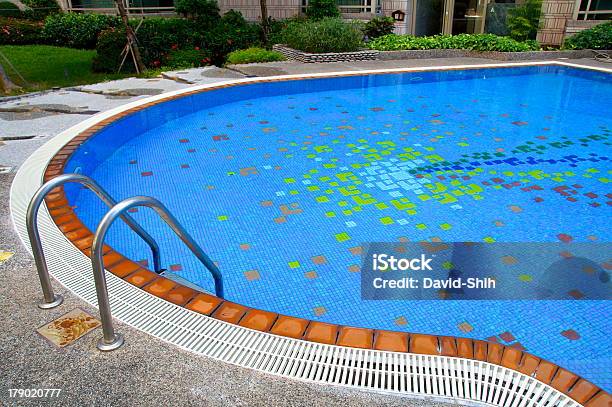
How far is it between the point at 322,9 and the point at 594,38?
371 inches

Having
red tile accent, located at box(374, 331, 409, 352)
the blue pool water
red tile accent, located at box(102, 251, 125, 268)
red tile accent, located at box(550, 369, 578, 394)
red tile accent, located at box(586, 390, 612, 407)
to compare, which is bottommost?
the blue pool water

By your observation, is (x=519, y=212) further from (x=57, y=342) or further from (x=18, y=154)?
(x=18, y=154)

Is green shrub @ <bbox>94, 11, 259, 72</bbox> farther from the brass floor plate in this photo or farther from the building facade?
the brass floor plate

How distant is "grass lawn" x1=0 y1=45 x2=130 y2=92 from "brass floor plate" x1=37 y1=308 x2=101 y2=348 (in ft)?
31.8

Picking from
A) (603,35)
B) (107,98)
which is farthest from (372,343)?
(603,35)

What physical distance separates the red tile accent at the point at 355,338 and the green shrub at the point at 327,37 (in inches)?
470

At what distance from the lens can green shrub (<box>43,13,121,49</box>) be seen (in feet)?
58.6

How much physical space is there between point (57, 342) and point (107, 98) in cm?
701

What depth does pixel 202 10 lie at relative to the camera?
59.4ft

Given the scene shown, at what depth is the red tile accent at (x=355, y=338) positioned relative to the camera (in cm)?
244

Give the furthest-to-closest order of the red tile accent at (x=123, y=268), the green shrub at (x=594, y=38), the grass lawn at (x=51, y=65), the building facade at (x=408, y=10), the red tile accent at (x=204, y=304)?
the building facade at (x=408, y=10) → the green shrub at (x=594, y=38) → the grass lawn at (x=51, y=65) → the red tile accent at (x=123, y=268) → the red tile accent at (x=204, y=304)

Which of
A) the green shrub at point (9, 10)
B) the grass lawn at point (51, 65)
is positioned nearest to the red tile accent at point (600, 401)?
the grass lawn at point (51, 65)

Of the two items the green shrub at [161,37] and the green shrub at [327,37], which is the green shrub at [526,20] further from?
the green shrub at [161,37]

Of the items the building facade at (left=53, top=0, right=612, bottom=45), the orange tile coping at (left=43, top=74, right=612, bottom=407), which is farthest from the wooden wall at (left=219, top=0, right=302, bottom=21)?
the orange tile coping at (left=43, top=74, right=612, bottom=407)
